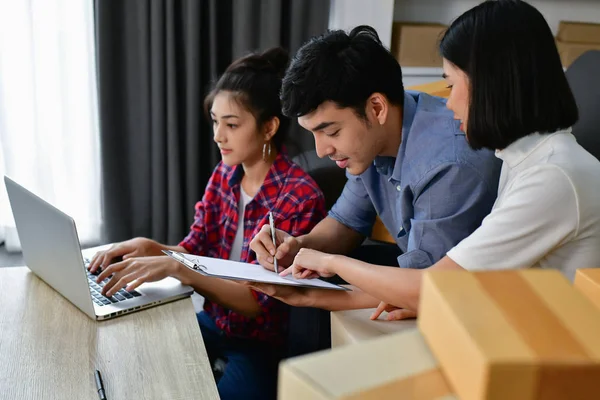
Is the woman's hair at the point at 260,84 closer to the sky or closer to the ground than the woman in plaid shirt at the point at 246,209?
closer to the sky

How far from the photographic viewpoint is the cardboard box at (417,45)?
2674 millimetres

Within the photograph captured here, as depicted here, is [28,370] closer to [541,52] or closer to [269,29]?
[541,52]

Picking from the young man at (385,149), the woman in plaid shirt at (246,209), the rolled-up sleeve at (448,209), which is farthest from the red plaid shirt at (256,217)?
the rolled-up sleeve at (448,209)

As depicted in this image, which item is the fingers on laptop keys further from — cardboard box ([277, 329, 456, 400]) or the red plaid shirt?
cardboard box ([277, 329, 456, 400])

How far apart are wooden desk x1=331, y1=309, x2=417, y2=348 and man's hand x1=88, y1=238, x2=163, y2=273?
1.74ft

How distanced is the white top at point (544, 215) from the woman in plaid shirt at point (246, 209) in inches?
23.1

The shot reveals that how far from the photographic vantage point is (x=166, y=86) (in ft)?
8.70

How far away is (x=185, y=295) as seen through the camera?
4.66 ft

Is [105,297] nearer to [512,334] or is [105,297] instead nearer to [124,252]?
[124,252]

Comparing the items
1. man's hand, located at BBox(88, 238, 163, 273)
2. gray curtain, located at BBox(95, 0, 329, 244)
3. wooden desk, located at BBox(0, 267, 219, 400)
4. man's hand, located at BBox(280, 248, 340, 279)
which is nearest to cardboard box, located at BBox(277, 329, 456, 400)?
wooden desk, located at BBox(0, 267, 219, 400)

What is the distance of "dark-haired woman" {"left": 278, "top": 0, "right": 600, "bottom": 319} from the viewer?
43.7 inches

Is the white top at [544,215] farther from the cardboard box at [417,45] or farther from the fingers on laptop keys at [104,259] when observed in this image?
the cardboard box at [417,45]

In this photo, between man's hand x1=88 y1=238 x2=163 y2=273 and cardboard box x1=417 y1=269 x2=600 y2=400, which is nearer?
cardboard box x1=417 y1=269 x2=600 y2=400

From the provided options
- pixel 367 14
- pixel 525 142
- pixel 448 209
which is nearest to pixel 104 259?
pixel 448 209
